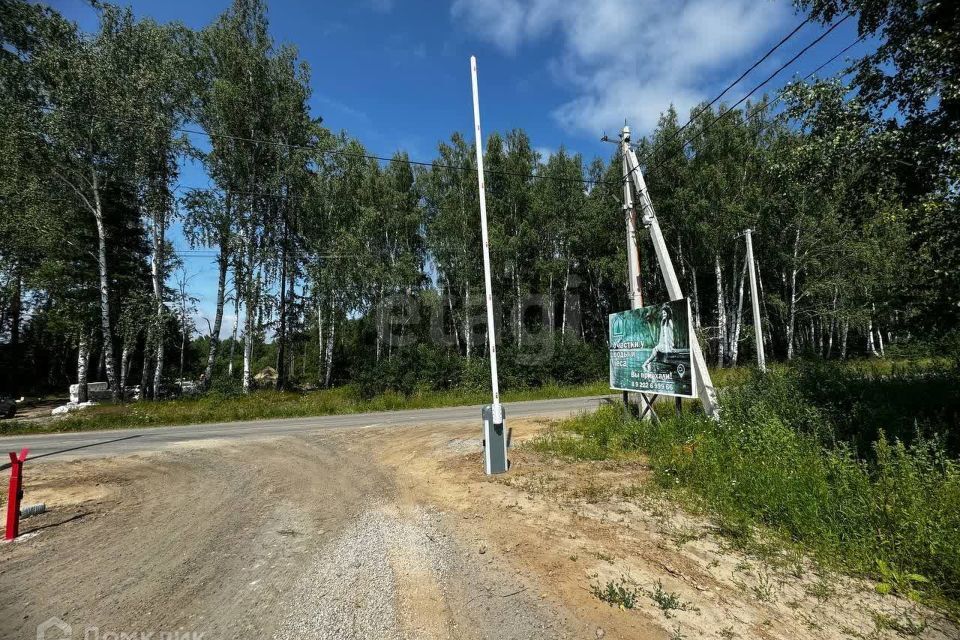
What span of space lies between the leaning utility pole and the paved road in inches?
235

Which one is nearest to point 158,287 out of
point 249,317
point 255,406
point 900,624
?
point 249,317

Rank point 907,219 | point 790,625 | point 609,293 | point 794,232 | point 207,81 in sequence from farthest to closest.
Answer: point 609,293 < point 794,232 < point 207,81 < point 907,219 < point 790,625

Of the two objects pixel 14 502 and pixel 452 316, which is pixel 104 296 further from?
pixel 14 502

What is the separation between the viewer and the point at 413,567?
4.09 m

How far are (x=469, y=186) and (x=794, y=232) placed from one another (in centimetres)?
2099

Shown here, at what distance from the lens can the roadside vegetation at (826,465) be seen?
391 cm

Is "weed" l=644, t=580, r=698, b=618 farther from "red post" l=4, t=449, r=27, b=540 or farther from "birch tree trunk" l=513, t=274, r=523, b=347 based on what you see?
"birch tree trunk" l=513, t=274, r=523, b=347

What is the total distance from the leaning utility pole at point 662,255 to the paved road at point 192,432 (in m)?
5.97

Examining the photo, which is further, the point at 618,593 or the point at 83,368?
the point at 83,368

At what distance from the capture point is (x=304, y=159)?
24.6 metres

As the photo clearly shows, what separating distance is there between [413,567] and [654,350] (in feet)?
22.1

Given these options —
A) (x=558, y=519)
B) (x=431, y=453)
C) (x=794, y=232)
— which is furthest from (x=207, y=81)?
(x=794, y=232)

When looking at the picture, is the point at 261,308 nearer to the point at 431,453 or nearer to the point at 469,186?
the point at 469,186

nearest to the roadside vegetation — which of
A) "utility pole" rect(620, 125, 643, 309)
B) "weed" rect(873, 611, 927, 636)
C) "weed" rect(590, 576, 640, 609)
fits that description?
"weed" rect(873, 611, 927, 636)
